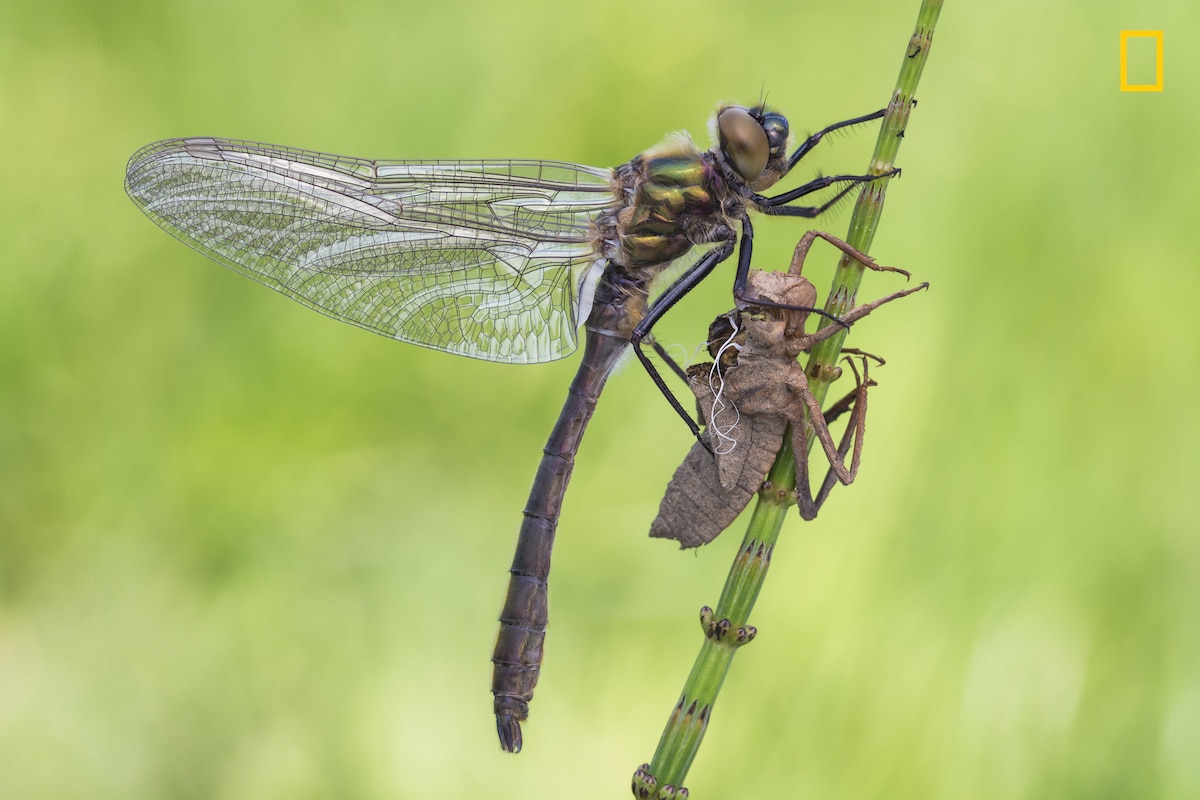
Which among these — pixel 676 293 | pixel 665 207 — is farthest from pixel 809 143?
pixel 676 293

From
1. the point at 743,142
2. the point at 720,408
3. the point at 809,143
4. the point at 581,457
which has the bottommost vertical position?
the point at 720,408

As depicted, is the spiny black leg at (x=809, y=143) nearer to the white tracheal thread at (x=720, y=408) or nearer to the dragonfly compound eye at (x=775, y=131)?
the dragonfly compound eye at (x=775, y=131)

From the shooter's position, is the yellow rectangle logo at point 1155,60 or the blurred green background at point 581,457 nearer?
the blurred green background at point 581,457

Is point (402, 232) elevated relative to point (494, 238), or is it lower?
lower

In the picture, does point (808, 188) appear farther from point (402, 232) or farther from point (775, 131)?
point (402, 232)

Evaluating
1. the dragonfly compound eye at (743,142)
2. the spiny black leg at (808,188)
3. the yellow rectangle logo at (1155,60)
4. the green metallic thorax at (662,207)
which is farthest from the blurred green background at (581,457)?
the green metallic thorax at (662,207)

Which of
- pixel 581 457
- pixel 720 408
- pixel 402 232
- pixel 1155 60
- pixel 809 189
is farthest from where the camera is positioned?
pixel 581 457

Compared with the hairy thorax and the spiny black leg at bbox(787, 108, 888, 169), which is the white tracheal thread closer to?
the hairy thorax

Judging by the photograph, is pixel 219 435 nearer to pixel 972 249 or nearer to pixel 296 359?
pixel 296 359
